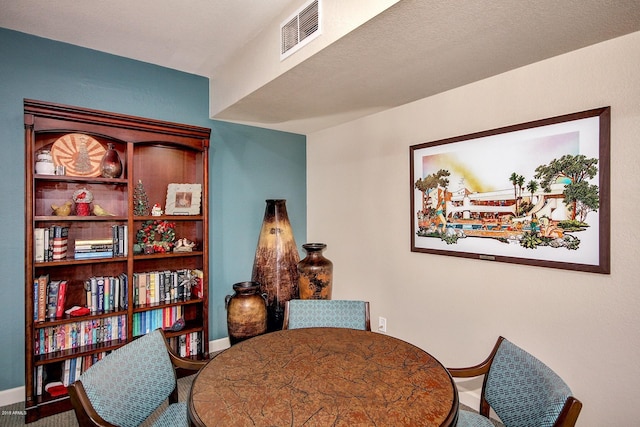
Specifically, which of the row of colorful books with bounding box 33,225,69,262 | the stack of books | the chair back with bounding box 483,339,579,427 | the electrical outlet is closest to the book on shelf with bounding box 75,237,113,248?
the stack of books

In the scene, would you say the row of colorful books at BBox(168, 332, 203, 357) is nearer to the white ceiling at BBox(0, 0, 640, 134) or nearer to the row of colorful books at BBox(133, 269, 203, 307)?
the row of colorful books at BBox(133, 269, 203, 307)

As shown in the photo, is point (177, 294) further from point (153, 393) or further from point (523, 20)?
point (523, 20)

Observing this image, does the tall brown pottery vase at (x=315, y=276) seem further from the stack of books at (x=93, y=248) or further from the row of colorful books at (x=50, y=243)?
the row of colorful books at (x=50, y=243)

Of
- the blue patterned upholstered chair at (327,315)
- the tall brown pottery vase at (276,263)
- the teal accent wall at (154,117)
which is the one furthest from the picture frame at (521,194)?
the teal accent wall at (154,117)

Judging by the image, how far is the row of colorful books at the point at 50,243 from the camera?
7.72 ft

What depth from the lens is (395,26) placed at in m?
1.62

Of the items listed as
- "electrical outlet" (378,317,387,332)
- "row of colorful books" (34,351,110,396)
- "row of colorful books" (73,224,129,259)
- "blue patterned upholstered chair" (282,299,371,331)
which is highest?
"row of colorful books" (73,224,129,259)

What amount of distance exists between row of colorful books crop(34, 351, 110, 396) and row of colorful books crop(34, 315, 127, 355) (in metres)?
0.12

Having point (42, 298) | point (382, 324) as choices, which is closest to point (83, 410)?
point (42, 298)

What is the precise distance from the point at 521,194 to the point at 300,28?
1.74 metres

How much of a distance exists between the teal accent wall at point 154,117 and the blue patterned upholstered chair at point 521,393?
2522mm

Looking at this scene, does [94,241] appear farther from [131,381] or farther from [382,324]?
[382,324]

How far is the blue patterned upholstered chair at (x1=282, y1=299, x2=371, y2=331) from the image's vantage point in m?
2.21

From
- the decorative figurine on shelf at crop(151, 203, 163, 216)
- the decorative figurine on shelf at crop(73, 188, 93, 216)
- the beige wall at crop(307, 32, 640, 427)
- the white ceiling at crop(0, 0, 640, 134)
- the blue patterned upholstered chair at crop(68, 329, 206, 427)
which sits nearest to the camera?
the blue patterned upholstered chair at crop(68, 329, 206, 427)
